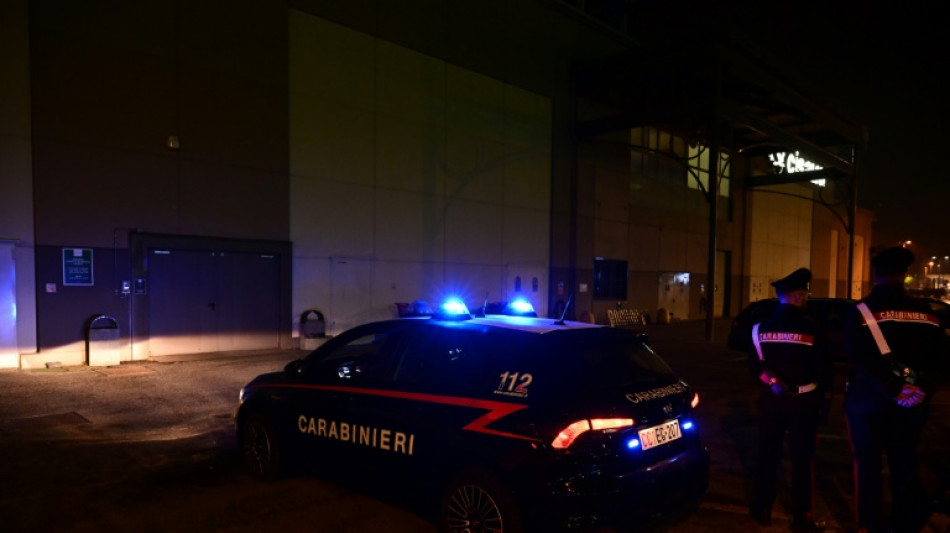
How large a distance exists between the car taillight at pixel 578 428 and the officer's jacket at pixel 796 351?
155 cm

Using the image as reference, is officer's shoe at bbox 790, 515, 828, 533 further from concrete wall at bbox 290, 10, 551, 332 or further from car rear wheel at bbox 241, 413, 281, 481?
concrete wall at bbox 290, 10, 551, 332

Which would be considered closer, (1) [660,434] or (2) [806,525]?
→ (1) [660,434]

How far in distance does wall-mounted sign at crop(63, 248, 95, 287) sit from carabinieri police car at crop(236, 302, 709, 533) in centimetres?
885

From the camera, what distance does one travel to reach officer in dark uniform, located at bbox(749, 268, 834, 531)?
13.3 feet

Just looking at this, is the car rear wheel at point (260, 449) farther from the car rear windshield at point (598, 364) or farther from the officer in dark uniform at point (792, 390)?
the officer in dark uniform at point (792, 390)

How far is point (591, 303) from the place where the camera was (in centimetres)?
2220

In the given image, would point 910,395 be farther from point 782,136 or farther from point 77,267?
point 782,136

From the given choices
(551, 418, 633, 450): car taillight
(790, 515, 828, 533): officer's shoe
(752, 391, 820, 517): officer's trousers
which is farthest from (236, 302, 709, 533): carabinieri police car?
(790, 515, 828, 533): officer's shoe

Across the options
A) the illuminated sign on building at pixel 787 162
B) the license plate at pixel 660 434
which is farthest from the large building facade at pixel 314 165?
the license plate at pixel 660 434

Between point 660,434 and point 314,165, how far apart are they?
12.4 metres

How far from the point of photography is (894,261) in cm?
384

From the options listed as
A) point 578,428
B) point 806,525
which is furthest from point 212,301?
point 806,525

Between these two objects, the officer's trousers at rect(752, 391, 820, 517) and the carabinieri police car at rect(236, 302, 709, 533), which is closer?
the carabinieri police car at rect(236, 302, 709, 533)

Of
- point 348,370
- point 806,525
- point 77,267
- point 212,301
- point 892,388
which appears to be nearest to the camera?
point 892,388
